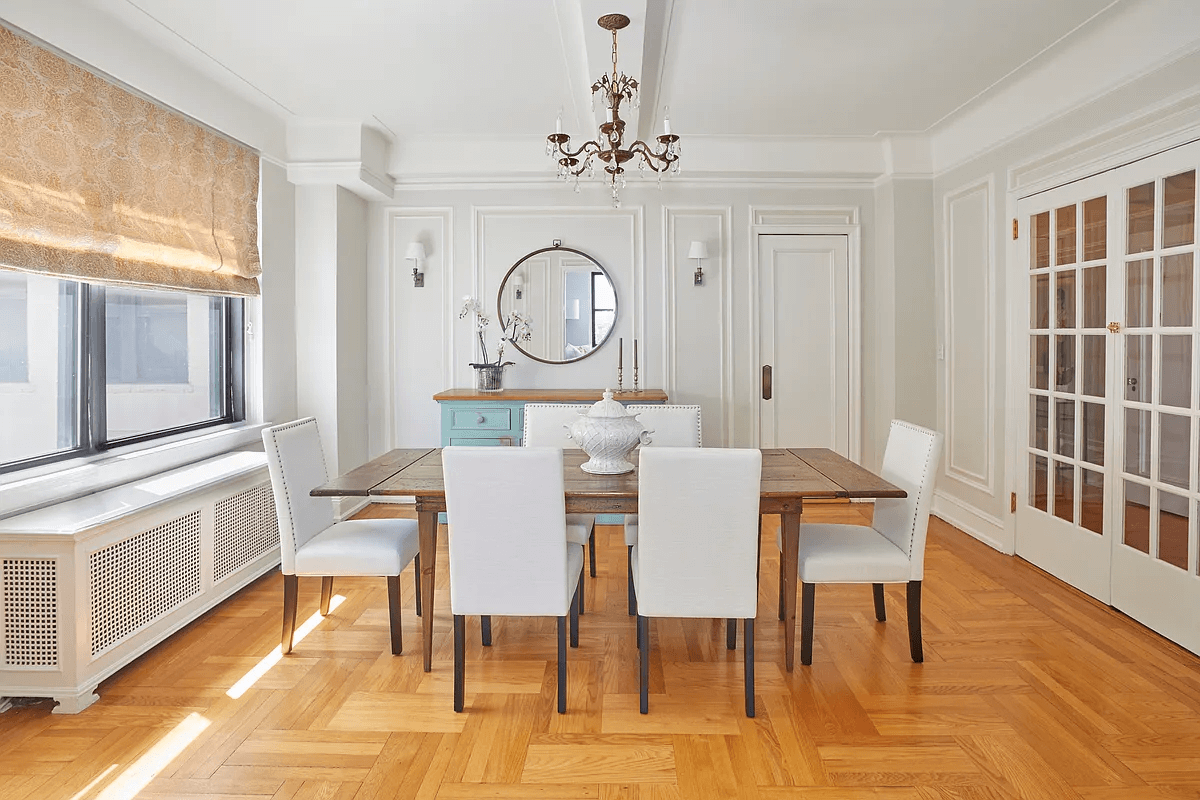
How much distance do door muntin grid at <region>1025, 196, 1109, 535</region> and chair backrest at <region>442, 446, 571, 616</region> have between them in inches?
102

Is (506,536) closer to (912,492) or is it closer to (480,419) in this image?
(912,492)

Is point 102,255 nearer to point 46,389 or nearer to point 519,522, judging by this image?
point 46,389

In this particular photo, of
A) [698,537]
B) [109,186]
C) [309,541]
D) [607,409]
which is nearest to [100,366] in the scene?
[109,186]

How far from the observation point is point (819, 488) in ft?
7.88

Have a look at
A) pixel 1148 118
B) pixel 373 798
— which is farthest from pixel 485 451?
pixel 1148 118

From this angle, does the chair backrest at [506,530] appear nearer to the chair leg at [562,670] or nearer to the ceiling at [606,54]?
the chair leg at [562,670]

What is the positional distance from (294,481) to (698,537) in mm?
1537

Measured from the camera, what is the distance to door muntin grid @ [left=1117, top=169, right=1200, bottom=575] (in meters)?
2.72

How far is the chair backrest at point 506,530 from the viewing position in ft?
7.18

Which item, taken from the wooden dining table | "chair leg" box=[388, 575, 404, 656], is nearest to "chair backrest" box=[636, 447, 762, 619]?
the wooden dining table

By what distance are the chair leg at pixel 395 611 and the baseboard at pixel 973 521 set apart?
3241mm

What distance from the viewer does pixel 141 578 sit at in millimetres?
2617

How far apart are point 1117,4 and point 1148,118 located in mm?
468

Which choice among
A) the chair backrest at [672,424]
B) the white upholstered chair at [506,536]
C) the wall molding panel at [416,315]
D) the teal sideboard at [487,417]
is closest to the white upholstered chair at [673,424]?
the chair backrest at [672,424]
